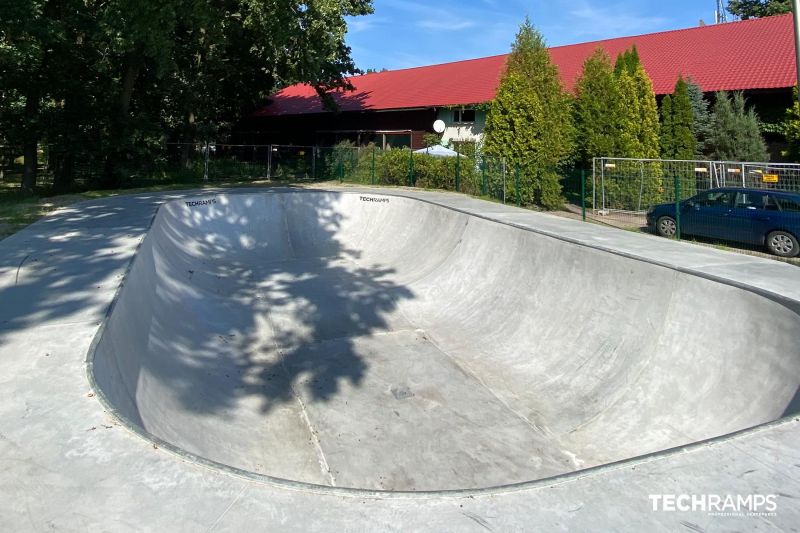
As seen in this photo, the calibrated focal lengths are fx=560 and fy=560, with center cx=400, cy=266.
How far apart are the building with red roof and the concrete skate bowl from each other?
1602cm

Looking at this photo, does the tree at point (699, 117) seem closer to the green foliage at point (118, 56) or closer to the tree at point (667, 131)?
the tree at point (667, 131)

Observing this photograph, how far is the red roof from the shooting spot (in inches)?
846

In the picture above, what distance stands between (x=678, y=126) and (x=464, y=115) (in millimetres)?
10702

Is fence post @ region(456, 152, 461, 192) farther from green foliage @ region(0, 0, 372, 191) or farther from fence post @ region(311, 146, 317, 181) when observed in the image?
fence post @ region(311, 146, 317, 181)

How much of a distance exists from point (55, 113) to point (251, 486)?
75.1 ft

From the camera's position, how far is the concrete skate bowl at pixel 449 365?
5383 millimetres

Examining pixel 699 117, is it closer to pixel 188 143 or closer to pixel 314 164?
pixel 314 164

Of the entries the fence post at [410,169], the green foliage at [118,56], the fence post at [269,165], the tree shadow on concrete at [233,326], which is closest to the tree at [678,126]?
the fence post at [410,169]

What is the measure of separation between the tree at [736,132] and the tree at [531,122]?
6045 millimetres

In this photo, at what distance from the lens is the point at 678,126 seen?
2078 centimetres

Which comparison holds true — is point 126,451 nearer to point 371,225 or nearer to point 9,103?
point 371,225

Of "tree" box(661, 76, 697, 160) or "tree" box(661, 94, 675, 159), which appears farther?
"tree" box(661, 94, 675, 159)

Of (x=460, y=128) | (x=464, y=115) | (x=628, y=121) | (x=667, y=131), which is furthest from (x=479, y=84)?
(x=667, y=131)

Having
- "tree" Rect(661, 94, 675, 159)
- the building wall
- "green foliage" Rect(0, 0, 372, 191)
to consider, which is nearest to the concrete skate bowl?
"green foliage" Rect(0, 0, 372, 191)
